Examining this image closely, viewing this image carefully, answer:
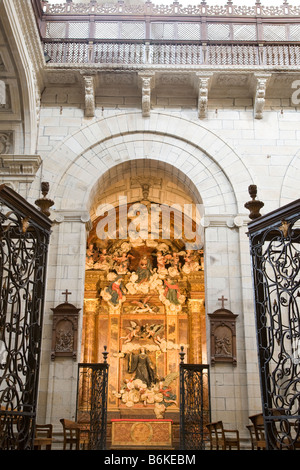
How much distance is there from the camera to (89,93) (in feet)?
35.5

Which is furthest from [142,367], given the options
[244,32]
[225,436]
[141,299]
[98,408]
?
[244,32]

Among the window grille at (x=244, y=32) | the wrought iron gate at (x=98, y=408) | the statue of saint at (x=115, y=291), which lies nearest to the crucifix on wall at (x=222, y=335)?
the wrought iron gate at (x=98, y=408)

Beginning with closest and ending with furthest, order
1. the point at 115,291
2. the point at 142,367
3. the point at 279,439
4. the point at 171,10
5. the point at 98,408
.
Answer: the point at 279,439, the point at 98,408, the point at 171,10, the point at 142,367, the point at 115,291

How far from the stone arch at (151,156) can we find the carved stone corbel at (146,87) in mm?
171

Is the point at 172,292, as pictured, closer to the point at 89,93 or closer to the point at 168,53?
the point at 89,93

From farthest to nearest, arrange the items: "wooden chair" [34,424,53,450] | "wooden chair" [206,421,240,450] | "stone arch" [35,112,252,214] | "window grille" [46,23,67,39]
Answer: "window grille" [46,23,67,39] < "stone arch" [35,112,252,214] < "wooden chair" [206,421,240,450] < "wooden chair" [34,424,53,450]

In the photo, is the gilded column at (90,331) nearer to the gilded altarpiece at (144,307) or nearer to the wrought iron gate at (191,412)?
the gilded altarpiece at (144,307)

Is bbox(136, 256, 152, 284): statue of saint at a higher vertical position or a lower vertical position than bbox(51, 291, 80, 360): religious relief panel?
higher

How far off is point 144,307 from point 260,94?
7.55 metres

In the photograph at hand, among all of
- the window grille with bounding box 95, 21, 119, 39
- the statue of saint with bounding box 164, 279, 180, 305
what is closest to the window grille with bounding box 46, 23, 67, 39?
the window grille with bounding box 95, 21, 119, 39

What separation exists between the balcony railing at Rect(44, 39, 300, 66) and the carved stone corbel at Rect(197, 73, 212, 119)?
380mm

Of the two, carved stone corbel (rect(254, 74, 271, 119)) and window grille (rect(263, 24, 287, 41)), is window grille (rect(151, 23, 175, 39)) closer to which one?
window grille (rect(263, 24, 287, 41))

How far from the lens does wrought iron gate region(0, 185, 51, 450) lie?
476cm

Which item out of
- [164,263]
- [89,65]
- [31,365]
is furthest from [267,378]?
[164,263]
